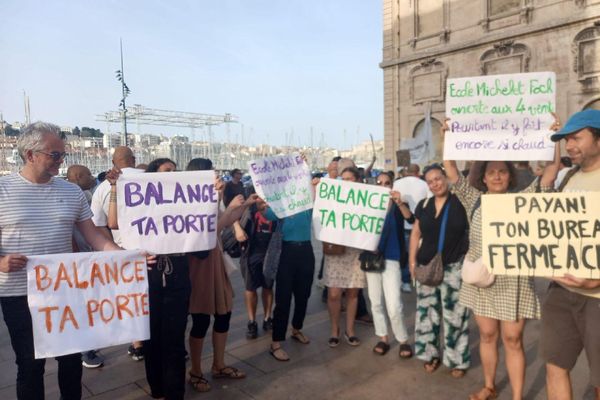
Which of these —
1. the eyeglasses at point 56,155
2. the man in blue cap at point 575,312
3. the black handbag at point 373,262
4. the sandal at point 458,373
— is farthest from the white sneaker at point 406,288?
the eyeglasses at point 56,155

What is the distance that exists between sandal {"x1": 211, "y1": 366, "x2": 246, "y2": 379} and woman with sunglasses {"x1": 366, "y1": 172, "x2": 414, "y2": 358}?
1.46 m

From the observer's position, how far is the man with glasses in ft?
9.11

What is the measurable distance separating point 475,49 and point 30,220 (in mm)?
23080

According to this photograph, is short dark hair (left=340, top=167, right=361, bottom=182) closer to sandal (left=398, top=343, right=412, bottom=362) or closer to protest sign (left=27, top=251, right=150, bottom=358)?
sandal (left=398, top=343, right=412, bottom=362)

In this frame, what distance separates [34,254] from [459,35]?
78.8 ft

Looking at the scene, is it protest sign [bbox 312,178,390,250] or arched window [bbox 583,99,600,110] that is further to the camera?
arched window [bbox 583,99,600,110]

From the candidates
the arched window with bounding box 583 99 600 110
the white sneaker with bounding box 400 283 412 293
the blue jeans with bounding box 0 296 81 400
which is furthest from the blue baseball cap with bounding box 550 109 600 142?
the arched window with bounding box 583 99 600 110

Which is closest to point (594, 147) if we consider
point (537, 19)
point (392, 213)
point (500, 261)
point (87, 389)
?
point (500, 261)

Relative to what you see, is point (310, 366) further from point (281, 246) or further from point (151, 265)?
point (151, 265)

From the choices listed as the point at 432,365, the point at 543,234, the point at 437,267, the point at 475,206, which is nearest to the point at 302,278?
the point at 437,267

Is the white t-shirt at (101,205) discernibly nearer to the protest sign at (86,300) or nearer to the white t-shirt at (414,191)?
the protest sign at (86,300)

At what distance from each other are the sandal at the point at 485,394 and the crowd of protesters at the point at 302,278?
12 millimetres

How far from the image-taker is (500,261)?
2816mm

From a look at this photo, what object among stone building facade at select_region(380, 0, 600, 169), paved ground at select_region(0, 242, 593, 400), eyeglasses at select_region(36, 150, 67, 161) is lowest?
paved ground at select_region(0, 242, 593, 400)
